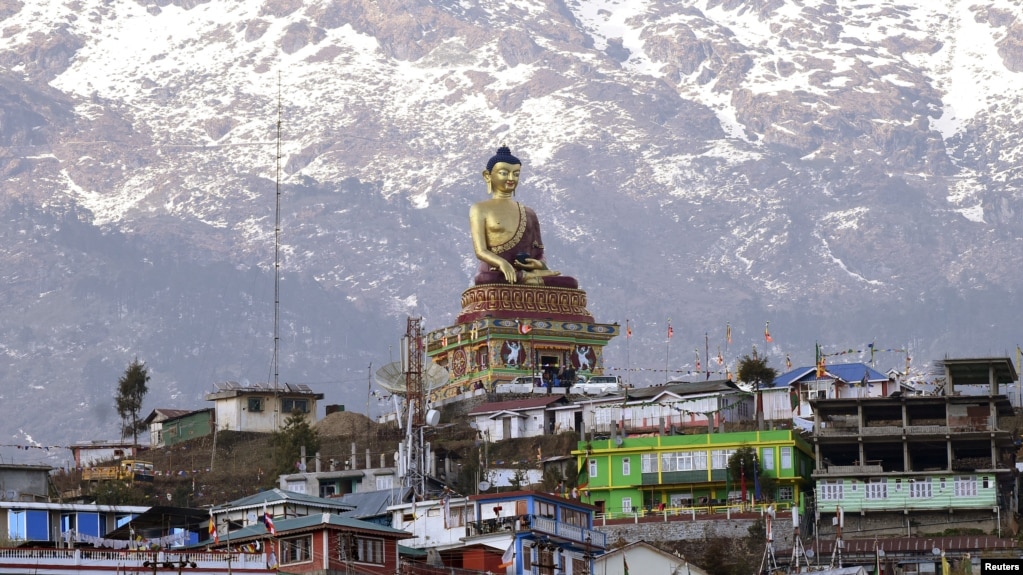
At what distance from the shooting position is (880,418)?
120 m

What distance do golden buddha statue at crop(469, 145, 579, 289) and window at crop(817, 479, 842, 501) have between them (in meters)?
47.0

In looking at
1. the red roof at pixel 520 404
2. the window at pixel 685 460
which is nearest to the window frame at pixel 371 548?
the window at pixel 685 460

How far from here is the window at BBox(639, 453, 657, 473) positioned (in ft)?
389

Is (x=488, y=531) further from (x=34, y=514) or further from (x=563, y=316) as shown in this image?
(x=563, y=316)

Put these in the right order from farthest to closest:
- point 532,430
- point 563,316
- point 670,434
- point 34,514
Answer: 1. point 563,316
2. point 532,430
3. point 670,434
4. point 34,514

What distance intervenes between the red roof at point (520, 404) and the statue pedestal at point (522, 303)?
15.6 m

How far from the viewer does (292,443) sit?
417 ft

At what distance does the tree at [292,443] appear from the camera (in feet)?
412

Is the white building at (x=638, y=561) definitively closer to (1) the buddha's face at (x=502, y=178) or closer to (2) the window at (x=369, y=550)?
(2) the window at (x=369, y=550)

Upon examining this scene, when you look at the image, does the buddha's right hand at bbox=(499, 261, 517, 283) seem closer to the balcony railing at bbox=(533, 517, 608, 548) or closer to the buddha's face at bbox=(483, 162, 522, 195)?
the buddha's face at bbox=(483, 162, 522, 195)

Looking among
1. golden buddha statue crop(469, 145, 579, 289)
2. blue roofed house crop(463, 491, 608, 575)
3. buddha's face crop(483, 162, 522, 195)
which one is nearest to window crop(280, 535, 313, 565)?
blue roofed house crop(463, 491, 608, 575)

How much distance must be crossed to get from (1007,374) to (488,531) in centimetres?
3371

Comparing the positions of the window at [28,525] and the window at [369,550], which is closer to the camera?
the window at [369,550]

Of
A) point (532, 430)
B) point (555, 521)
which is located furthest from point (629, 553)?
point (532, 430)
